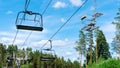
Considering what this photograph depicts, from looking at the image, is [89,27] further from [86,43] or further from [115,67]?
[86,43]

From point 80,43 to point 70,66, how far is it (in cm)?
2347

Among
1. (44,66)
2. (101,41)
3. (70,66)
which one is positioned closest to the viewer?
(101,41)

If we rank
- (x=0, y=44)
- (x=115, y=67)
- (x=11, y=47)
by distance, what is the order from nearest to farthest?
1. (x=115, y=67)
2. (x=0, y=44)
3. (x=11, y=47)

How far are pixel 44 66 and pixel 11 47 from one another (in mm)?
40936

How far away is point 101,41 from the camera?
10175cm

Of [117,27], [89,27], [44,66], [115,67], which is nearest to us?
[115,67]

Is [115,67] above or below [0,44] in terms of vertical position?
below

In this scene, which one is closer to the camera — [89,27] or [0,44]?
[89,27]

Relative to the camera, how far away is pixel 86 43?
4178 inches

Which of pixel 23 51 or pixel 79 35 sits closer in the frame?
pixel 79 35

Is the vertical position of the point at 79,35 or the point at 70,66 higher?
the point at 79,35

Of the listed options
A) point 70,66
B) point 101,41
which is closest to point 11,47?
point 70,66

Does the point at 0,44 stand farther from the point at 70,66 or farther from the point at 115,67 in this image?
the point at 115,67

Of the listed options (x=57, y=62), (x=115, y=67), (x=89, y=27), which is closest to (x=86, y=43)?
(x=57, y=62)
